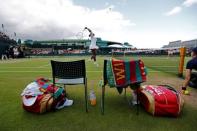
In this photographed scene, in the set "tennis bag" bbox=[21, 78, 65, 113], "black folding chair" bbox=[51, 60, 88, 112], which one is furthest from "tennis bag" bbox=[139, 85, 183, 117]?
"tennis bag" bbox=[21, 78, 65, 113]

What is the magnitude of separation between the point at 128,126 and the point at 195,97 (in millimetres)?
2679

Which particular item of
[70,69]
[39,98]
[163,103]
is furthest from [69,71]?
[163,103]

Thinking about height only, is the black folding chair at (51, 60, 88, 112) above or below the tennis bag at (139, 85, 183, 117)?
above

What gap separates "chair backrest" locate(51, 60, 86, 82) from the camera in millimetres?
4254

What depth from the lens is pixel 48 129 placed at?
3.63m

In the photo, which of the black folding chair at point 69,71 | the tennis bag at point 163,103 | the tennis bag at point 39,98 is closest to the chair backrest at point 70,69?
the black folding chair at point 69,71

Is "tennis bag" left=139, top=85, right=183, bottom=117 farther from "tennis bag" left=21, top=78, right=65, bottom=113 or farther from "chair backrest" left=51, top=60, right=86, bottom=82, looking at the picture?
"tennis bag" left=21, top=78, right=65, bottom=113

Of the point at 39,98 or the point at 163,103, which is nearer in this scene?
the point at 163,103

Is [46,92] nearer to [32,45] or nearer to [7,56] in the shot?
[7,56]

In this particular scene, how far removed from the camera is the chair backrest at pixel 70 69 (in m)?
4.25

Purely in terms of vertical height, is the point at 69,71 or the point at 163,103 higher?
the point at 69,71

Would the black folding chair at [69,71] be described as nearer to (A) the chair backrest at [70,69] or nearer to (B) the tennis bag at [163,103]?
(A) the chair backrest at [70,69]

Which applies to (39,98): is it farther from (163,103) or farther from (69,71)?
(163,103)

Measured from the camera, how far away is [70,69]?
4277 mm
